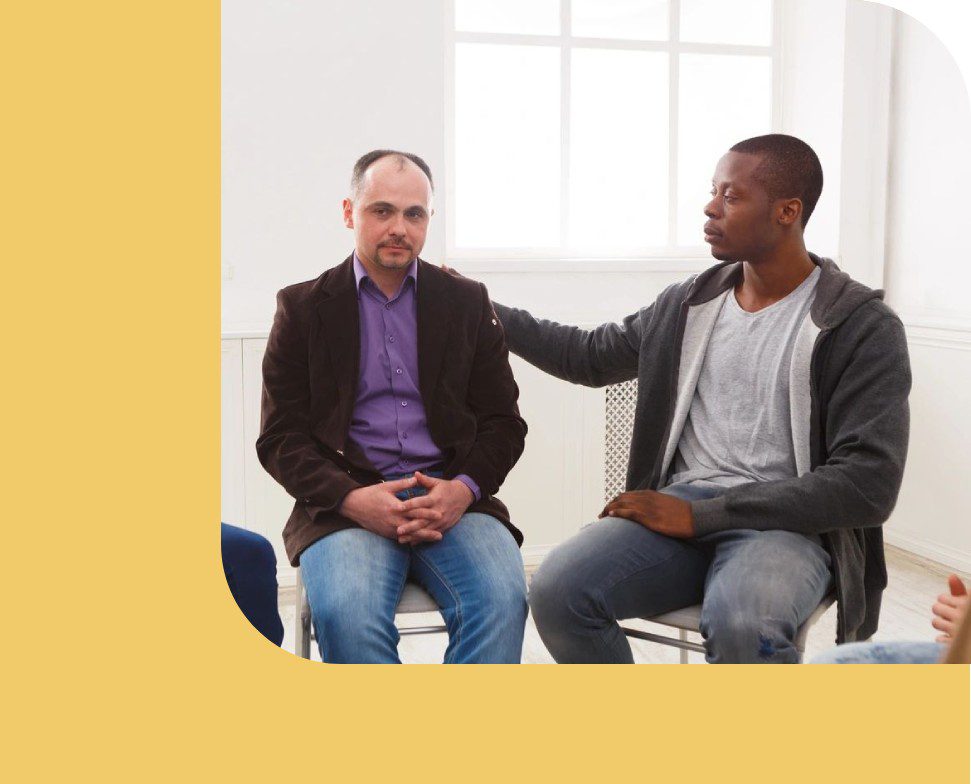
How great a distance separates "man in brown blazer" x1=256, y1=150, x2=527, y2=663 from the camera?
146 cm

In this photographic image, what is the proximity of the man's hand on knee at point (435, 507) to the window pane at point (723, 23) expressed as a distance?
1.43m

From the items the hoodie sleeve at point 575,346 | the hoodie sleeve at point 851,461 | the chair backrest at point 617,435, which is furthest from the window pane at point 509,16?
the hoodie sleeve at point 851,461

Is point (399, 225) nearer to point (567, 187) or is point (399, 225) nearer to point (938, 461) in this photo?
point (567, 187)

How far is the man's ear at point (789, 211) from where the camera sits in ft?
5.14

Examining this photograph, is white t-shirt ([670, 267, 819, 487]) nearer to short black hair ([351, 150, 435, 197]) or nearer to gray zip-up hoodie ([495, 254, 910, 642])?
gray zip-up hoodie ([495, 254, 910, 642])

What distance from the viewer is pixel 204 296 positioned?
3.20ft

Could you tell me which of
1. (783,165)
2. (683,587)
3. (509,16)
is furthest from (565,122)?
(683,587)

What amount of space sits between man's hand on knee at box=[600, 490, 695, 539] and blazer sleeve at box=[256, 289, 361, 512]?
0.42m

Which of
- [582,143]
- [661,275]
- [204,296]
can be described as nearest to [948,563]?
[661,275]

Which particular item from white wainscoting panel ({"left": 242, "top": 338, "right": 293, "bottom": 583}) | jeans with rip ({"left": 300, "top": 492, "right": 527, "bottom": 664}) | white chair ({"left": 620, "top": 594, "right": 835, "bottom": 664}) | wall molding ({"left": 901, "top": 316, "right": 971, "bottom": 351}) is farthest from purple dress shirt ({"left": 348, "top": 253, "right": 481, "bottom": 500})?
wall molding ({"left": 901, "top": 316, "right": 971, "bottom": 351})

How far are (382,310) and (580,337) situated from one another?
0.44 meters

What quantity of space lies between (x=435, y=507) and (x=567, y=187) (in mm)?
1251

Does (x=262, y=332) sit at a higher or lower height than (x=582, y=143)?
lower

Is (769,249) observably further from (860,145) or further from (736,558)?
(860,145)
